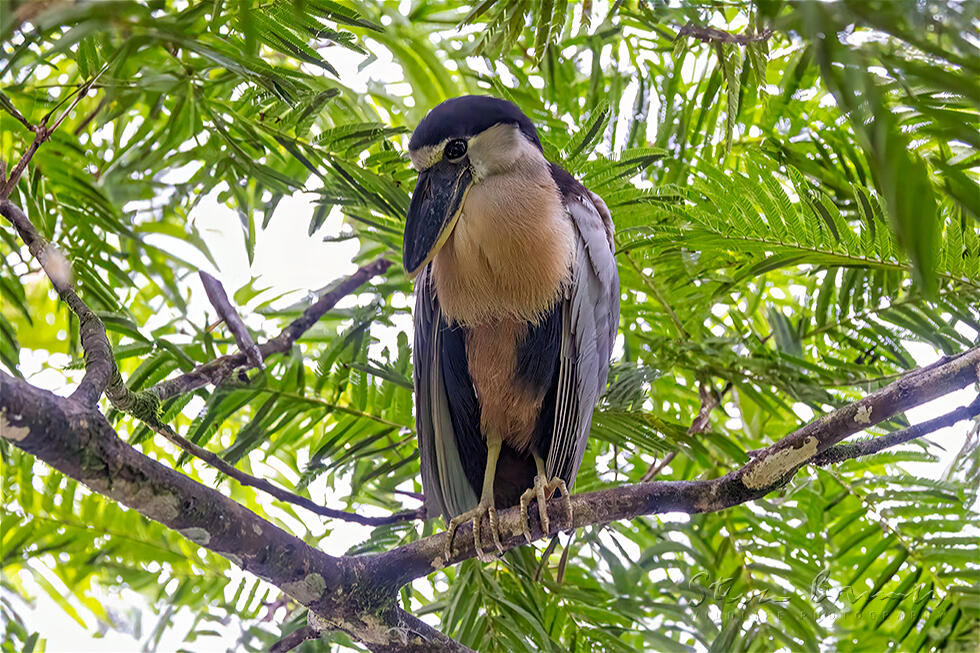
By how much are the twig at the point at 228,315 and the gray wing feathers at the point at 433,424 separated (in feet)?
1.21

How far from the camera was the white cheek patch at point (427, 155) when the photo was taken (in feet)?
5.76

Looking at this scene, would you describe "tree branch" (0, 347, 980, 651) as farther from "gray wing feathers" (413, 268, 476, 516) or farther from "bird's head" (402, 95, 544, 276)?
"bird's head" (402, 95, 544, 276)

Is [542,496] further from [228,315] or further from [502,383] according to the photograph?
[228,315]

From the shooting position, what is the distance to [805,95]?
6.72ft

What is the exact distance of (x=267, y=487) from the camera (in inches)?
58.7

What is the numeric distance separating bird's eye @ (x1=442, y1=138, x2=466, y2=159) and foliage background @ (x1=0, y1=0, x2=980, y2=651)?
11 centimetres

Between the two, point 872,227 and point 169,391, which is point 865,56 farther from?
point 169,391

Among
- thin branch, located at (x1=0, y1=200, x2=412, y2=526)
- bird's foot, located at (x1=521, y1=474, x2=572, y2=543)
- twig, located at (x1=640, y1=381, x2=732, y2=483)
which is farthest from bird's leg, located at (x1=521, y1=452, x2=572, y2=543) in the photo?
thin branch, located at (x1=0, y1=200, x2=412, y2=526)

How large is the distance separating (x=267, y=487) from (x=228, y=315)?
333 millimetres

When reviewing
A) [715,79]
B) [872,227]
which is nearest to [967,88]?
[872,227]

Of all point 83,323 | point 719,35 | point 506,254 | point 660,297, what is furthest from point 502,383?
point 83,323

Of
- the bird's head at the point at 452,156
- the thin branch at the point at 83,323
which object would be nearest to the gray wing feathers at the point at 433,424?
the bird's head at the point at 452,156

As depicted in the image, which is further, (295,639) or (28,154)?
(295,639)

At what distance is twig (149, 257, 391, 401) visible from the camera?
1576 millimetres
